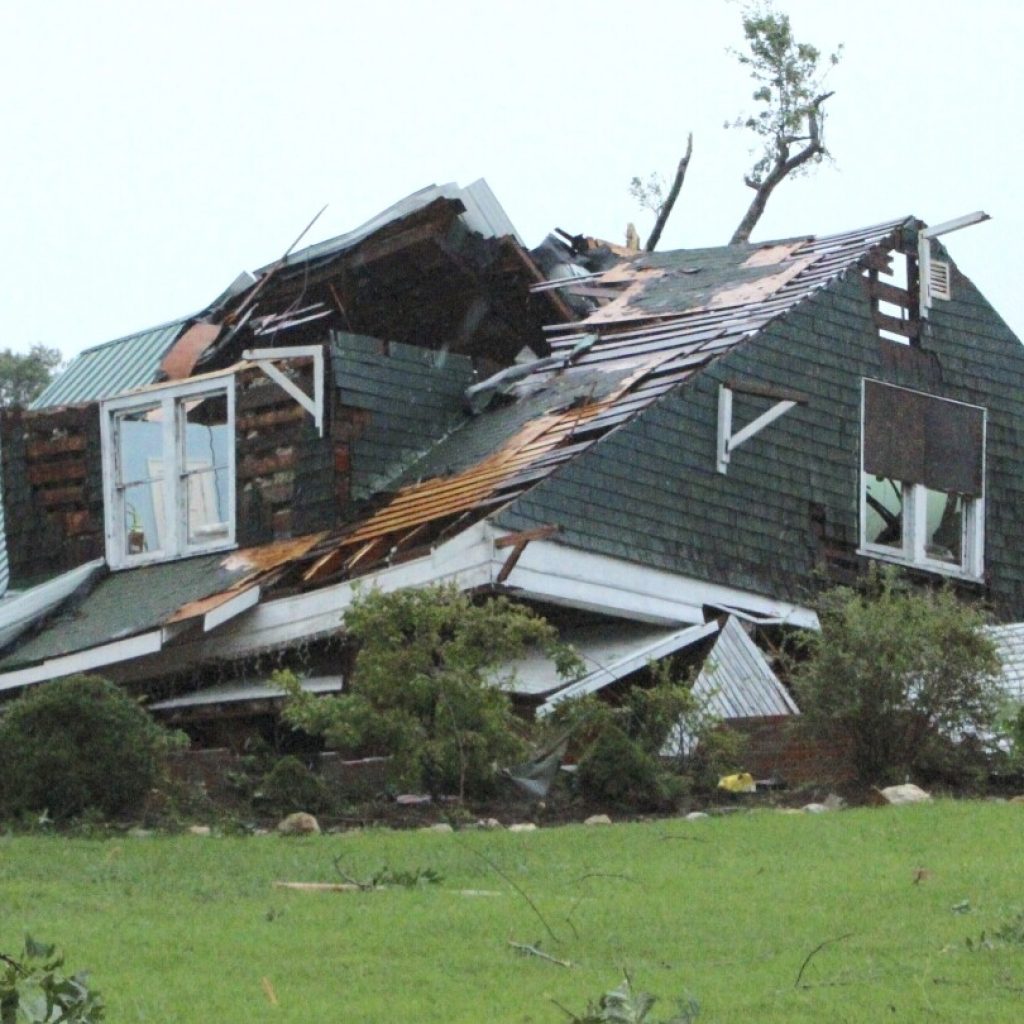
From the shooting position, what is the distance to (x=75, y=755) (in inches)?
573

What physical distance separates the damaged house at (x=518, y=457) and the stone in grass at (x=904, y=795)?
3.43m

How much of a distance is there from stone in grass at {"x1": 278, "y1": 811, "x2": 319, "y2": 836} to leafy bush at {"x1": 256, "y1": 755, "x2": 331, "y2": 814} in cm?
70

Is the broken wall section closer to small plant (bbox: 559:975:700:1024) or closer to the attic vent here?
the attic vent

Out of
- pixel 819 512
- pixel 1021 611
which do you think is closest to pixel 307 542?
pixel 819 512

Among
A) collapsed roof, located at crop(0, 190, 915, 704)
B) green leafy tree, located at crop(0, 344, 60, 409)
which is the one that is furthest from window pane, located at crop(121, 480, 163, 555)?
green leafy tree, located at crop(0, 344, 60, 409)

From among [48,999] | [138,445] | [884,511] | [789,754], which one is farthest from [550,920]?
[884,511]

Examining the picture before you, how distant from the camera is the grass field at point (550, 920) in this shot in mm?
8055

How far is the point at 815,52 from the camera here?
40.3 m

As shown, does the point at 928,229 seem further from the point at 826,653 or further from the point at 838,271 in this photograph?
the point at 826,653

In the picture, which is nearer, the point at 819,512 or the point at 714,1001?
the point at 714,1001

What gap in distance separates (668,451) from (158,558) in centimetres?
563

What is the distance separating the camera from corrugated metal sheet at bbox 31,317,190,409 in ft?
87.4

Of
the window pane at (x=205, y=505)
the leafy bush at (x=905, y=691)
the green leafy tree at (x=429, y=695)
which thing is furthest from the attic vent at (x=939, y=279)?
the green leafy tree at (x=429, y=695)

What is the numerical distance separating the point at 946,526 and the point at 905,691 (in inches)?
357
